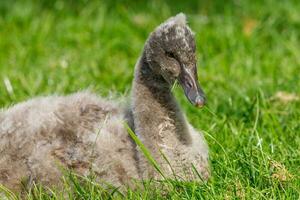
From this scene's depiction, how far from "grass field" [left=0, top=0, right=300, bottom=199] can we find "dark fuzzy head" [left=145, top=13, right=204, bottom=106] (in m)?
0.33

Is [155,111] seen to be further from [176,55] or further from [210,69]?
[210,69]

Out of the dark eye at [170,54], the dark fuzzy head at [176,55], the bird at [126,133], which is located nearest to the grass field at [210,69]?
the bird at [126,133]

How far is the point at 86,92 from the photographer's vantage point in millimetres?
4793

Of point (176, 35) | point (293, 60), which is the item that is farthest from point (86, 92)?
point (293, 60)

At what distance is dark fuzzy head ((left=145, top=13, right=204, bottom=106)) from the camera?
4.35 meters

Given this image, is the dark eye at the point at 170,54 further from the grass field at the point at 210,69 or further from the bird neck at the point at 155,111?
the grass field at the point at 210,69

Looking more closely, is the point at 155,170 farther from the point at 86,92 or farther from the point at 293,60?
the point at 293,60

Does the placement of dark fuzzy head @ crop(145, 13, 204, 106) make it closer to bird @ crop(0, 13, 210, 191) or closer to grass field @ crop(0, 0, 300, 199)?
bird @ crop(0, 13, 210, 191)

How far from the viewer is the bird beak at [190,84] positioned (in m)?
4.33

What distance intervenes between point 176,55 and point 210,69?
226 cm

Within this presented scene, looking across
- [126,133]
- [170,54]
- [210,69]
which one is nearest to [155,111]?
[126,133]

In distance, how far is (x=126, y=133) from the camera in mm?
4531

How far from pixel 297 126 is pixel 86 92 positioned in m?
1.17

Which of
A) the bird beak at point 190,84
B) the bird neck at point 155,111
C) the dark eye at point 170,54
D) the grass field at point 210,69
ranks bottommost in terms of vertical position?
the grass field at point 210,69
